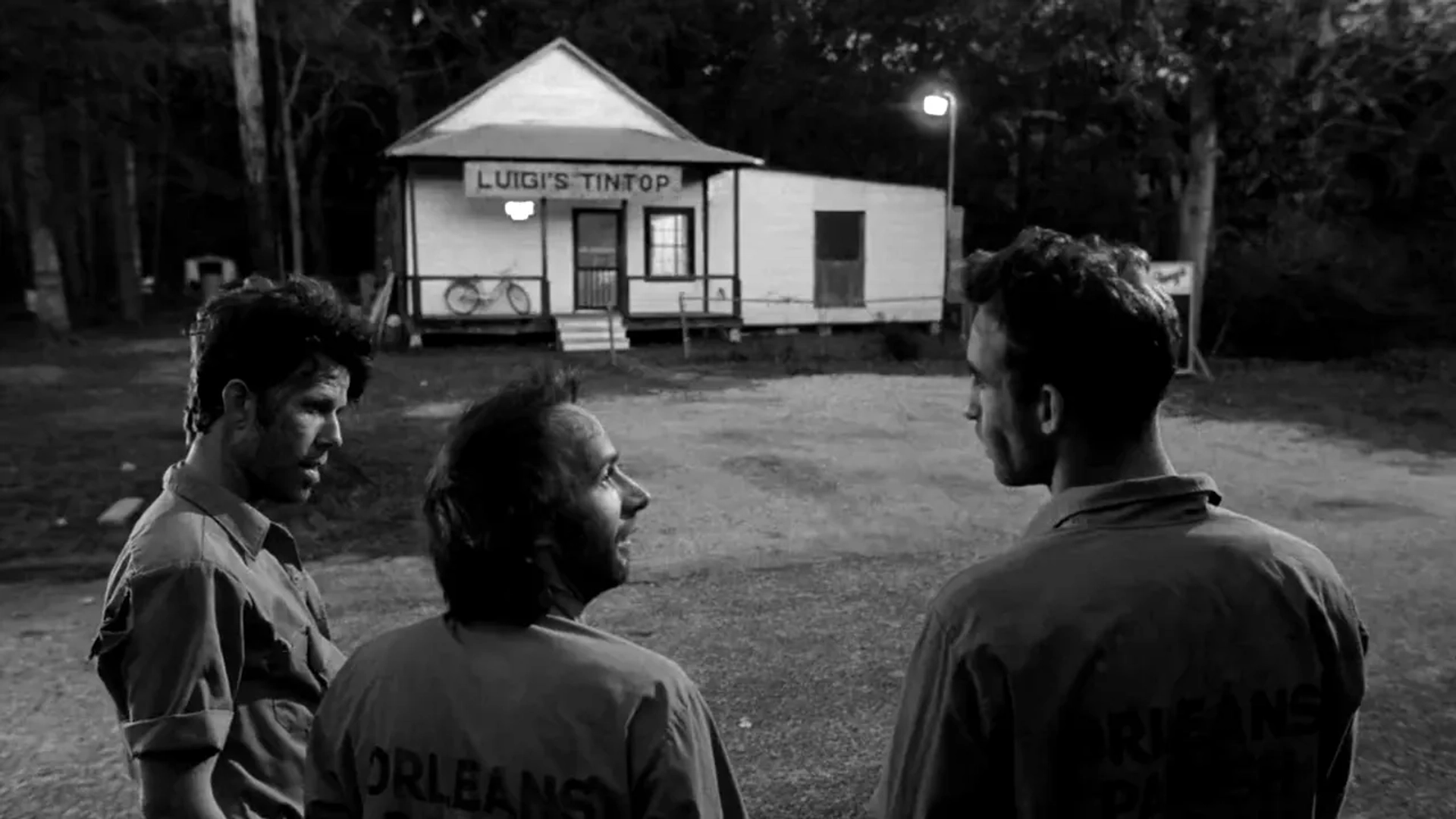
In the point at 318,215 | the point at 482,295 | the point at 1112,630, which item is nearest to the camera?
the point at 1112,630

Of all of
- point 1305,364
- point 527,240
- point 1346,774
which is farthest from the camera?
point 527,240

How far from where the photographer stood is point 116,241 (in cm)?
3622

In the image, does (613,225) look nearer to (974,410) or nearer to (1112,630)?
(974,410)

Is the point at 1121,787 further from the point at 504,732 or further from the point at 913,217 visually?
the point at 913,217

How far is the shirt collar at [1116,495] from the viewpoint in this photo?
1.80 m

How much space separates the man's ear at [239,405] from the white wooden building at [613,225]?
22884mm

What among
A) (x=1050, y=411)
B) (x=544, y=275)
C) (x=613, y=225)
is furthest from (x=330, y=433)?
(x=613, y=225)

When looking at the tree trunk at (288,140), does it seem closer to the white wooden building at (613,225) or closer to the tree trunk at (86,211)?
the tree trunk at (86,211)

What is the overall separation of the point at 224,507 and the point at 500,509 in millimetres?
684

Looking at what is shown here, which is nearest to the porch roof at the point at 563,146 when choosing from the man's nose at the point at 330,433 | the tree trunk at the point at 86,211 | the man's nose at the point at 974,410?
the tree trunk at the point at 86,211

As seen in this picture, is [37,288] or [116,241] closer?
[37,288]

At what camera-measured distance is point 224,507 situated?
208 centimetres

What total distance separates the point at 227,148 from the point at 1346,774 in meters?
52.6

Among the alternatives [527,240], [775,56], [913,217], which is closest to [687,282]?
[527,240]
